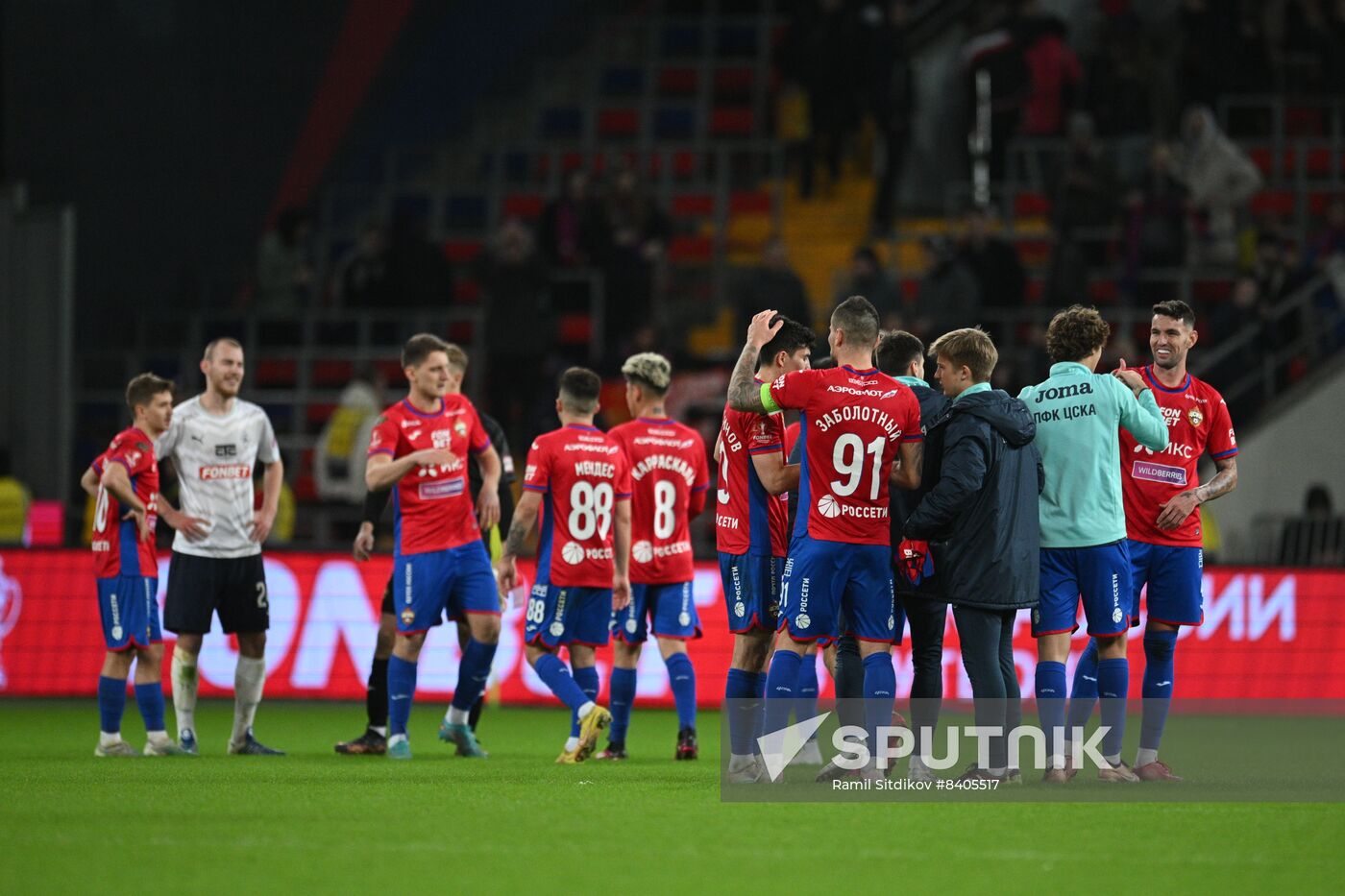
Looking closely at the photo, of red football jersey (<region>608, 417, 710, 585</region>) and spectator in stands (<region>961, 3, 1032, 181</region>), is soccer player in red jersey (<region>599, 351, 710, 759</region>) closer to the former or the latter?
red football jersey (<region>608, 417, 710, 585</region>)

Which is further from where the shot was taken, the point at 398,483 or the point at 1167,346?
the point at 398,483

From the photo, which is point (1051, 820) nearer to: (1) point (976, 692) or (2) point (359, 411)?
(1) point (976, 692)

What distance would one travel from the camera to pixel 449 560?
10.5 metres

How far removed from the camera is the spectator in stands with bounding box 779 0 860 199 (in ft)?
70.8

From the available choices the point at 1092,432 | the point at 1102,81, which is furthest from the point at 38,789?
the point at 1102,81

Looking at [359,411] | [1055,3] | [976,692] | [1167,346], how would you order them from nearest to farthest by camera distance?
[976,692] < [1167,346] < [359,411] < [1055,3]

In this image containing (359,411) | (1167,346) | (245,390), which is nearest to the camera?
(1167,346)

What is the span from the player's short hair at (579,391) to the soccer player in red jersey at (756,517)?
90cm

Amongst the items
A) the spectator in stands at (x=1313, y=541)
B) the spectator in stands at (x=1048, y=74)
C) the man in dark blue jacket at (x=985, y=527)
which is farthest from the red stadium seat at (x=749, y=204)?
the man in dark blue jacket at (x=985, y=527)

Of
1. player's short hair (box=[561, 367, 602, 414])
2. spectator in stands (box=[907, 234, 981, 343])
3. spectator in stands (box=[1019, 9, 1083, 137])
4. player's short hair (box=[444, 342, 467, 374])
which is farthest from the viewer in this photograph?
spectator in stands (box=[1019, 9, 1083, 137])

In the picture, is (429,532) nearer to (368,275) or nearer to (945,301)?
(945,301)

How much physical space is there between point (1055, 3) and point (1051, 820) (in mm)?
18446

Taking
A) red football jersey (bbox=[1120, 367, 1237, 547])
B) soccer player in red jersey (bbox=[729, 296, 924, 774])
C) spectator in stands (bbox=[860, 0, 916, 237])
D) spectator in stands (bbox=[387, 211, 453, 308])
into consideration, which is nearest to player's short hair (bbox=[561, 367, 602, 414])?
soccer player in red jersey (bbox=[729, 296, 924, 774])

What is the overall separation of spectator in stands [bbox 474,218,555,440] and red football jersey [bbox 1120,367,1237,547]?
10.0m
